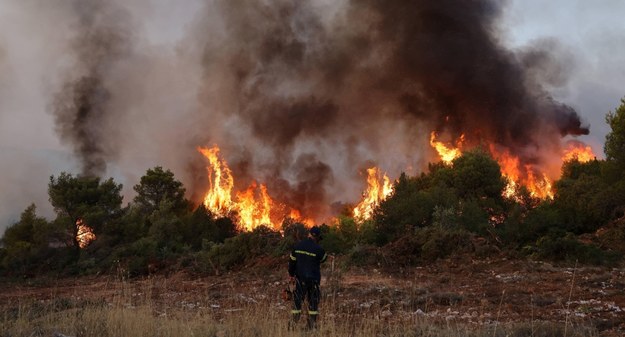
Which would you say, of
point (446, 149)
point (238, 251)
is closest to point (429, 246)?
point (238, 251)

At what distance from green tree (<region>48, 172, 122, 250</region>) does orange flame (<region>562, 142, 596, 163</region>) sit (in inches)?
1689

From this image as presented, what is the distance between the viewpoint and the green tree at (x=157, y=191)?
147ft

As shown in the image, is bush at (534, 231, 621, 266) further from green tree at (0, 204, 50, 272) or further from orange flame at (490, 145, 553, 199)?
green tree at (0, 204, 50, 272)

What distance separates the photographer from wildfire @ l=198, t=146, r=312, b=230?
44972mm

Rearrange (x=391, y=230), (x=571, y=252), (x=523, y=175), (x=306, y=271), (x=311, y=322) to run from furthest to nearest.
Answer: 1. (x=523, y=175)
2. (x=391, y=230)
3. (x=571, y=252)
4. (x=306, y=271)
5. (x=311, y=322)

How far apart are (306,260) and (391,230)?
17866 millimetres

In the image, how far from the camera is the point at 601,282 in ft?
46.9

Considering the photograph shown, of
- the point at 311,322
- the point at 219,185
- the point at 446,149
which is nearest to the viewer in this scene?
the point at 311,322

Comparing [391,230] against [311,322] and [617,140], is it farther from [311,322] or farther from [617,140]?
[311,322]

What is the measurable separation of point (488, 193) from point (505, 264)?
1923 cm

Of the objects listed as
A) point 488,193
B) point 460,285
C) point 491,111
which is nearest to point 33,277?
point 460,285

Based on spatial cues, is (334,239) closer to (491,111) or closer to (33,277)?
(33,277)

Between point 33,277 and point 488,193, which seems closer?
point 33,277

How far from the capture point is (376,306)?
12555mm
